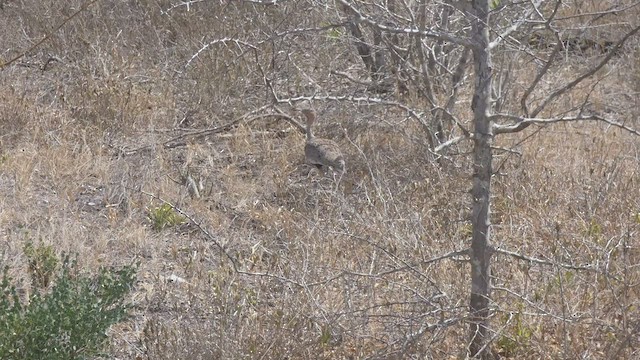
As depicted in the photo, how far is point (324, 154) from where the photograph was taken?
6426 millimetres

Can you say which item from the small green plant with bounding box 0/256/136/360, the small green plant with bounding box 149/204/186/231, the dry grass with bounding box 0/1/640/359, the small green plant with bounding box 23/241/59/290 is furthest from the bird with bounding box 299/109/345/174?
the small green plant with bounding box 0/256/136/360

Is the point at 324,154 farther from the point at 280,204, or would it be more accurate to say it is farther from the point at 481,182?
the point at 481,182

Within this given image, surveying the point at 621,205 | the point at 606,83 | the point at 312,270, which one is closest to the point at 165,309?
the point at 312,270

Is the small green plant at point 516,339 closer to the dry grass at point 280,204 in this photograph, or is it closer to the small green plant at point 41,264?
the dry grass at point 280,204

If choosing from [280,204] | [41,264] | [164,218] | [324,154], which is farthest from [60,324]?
[324,154]

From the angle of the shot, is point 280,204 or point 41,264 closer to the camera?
point 41,264

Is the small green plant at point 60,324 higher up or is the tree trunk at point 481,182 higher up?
the tree trunk at point 481,182

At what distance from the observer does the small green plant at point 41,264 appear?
4.74 meters

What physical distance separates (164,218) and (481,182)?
2.40m


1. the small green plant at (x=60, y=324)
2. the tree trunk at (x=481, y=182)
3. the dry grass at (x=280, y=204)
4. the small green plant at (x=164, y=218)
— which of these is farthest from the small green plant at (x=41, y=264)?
the tree trunk at (x=481, y=182)

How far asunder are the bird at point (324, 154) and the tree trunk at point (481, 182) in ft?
8.23

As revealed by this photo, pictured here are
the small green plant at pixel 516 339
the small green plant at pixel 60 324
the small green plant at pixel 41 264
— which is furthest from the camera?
the small green plant at pixel 41 264

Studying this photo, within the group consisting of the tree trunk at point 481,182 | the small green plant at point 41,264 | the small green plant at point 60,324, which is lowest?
the small green plant at point 41,264

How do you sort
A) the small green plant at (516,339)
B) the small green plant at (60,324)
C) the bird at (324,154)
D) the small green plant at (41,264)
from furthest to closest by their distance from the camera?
the bird at (324,154)
the small green plant at (41,264)
the small green plant at (516,339)
the small green plant at (60,324)
